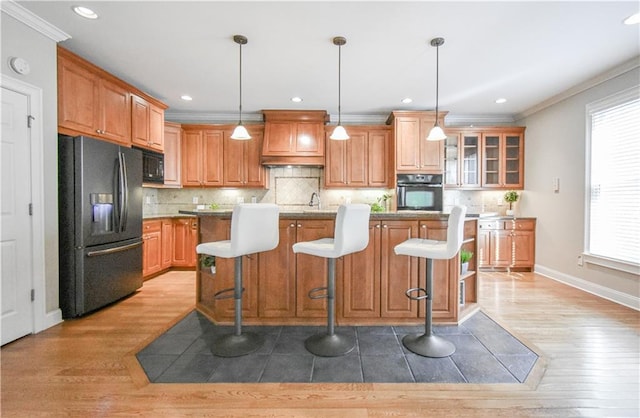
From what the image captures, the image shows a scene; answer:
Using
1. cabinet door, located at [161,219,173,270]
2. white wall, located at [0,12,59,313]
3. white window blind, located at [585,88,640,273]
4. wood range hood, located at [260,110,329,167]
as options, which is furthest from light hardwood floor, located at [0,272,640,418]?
wood range hood, located at [260,110,329,167]

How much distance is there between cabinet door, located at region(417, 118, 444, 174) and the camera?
14.9 ft

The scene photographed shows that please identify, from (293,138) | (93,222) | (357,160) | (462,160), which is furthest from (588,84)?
(93,222)

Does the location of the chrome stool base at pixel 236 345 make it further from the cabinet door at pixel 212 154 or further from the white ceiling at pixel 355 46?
the cabinet door at pixel 212 154

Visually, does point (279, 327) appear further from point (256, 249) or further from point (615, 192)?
point (615, 192)

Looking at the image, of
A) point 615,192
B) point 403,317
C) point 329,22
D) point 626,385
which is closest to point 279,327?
point 403,317

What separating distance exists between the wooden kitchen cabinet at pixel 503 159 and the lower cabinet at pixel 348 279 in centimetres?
311

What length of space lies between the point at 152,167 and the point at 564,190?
19.7 feet

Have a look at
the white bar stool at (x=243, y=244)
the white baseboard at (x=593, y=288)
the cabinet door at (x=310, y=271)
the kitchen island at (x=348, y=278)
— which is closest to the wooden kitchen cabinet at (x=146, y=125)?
the kitchen island at (x=348, y=278)

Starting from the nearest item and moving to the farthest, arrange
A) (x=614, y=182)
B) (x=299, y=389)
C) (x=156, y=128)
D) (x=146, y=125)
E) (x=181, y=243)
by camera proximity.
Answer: (x=299, y=389) → (x=614, y=182) → (x=146, y=125) → (x=156, y=128) → (x=181, y=243)

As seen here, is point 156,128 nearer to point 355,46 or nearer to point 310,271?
point 355,46

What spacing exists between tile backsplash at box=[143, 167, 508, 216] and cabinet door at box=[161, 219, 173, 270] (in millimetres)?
703

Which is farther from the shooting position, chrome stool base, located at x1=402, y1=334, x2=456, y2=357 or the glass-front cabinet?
the glass-front cabinet

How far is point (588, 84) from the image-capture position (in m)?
3.50

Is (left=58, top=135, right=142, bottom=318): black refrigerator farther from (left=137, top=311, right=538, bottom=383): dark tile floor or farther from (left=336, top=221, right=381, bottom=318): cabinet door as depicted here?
(left=336, top=221, right=381, bottom=318): cabinet door
